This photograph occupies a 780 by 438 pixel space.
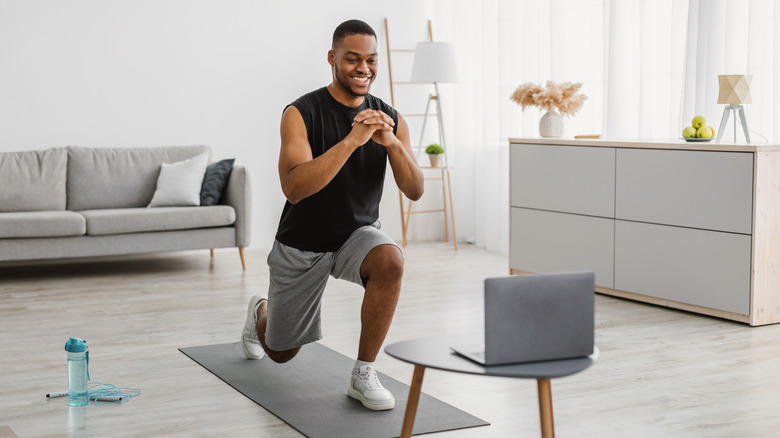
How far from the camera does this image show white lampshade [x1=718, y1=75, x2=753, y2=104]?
4.40m

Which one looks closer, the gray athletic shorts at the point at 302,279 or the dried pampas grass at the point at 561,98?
the gray athletic shorts at the point at 302,279

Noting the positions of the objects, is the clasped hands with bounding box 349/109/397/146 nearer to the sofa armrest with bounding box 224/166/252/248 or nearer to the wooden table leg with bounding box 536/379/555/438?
the wooden table leg with bounding box 536/379/555/438

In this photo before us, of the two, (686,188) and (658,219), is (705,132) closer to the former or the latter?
(686,188)

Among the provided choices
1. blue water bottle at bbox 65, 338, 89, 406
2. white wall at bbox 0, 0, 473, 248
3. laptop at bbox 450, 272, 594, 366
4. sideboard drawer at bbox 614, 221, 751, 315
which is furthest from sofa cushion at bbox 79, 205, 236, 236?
laptop at bbox 450, 272, 594, 366

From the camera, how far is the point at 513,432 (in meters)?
2.79

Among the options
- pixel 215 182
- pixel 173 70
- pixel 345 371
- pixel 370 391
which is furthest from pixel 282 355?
pixel 173 70

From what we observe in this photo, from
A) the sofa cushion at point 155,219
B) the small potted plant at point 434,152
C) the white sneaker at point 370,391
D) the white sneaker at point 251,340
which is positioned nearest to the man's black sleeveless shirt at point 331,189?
the white sneaker at point 370,391

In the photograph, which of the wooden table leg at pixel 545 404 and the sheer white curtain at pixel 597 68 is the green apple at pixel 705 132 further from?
the wooden table leg at pixel 545 404

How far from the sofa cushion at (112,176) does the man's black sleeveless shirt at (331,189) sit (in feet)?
11.1

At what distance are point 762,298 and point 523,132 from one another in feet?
8.62

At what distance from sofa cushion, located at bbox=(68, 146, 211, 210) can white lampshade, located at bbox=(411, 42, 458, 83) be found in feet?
6.32

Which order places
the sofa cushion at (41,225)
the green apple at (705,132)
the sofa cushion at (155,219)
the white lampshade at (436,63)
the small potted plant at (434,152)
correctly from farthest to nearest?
the small potted plant at (434,152) < the white lampshade at (436,63) < the sofa cushion at (155,219) < the sofa cushion at (41,225) < the green apple at (705,132)

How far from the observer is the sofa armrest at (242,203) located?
604 cm

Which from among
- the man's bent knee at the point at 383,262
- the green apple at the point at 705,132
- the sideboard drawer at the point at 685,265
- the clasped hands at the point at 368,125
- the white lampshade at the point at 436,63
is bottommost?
the sideboard drawer at the point at 685,265
